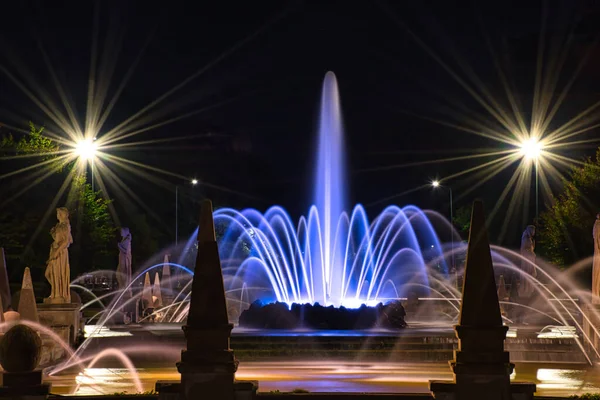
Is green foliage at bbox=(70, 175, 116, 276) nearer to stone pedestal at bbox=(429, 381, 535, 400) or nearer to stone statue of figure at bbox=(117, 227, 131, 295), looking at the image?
stone statue of figure at bbox=(117, 227, 131, 295)

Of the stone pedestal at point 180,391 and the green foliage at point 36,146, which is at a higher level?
the green foliage at point 36,146

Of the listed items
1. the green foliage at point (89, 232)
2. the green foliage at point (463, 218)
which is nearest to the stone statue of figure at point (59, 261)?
the green foliage at point (89, 232)

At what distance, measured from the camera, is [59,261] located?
2505 centimetres

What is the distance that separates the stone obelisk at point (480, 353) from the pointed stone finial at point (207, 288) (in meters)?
3.09

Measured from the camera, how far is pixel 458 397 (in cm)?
1200

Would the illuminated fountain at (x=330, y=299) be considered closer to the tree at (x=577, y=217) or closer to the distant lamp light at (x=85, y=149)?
the tree at (x=577, y=217)

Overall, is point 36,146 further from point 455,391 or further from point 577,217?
point 455,391

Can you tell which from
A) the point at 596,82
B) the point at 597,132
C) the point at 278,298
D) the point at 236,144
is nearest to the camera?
the point at 278,298

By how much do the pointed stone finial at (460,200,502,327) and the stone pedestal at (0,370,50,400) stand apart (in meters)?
5.84

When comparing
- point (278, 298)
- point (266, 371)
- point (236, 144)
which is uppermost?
point (236, 144)

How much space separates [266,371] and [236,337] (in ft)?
6.50

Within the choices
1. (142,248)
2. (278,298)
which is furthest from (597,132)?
(278,298)

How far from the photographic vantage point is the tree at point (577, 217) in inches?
1868

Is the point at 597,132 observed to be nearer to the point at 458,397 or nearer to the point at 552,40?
the point at 552,40
